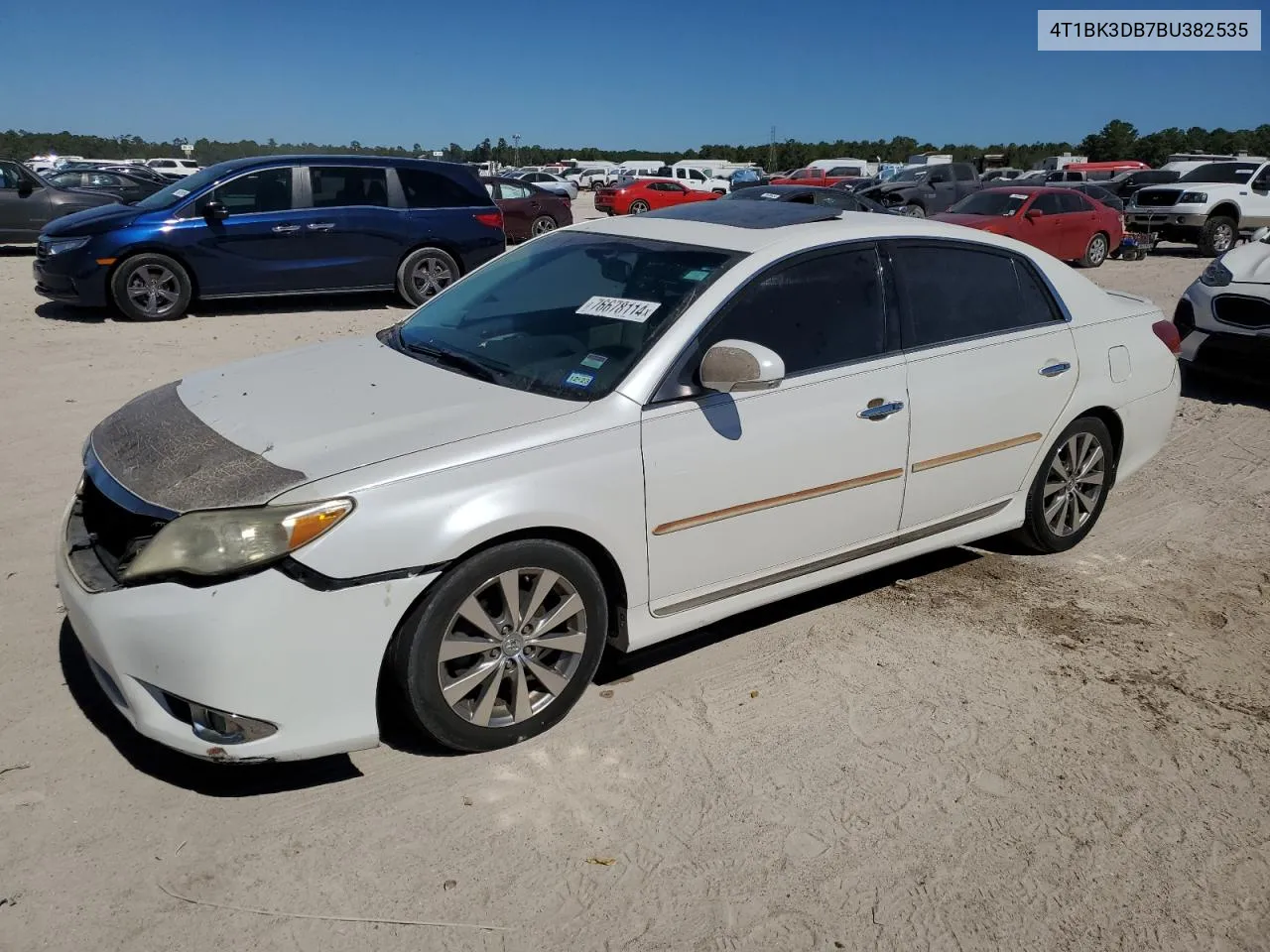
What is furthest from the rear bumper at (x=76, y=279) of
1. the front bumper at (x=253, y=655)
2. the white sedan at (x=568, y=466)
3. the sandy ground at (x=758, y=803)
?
the front bumper at (x=253, y=655)

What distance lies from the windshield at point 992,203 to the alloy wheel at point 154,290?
1240cm

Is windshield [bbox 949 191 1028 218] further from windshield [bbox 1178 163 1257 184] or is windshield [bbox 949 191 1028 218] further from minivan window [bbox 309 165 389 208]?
minivan window [bbox 309 165 389 208]

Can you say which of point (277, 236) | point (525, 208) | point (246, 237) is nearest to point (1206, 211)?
point (525, 208)

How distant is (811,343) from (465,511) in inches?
61.3

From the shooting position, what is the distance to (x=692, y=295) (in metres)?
3.74

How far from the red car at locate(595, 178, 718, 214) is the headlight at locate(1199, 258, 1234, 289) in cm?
2312

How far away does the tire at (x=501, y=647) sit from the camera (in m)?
3.09

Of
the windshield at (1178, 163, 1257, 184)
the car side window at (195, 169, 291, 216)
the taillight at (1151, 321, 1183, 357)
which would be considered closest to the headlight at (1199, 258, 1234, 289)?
the taillight at (1151, 321, 1183, 357)

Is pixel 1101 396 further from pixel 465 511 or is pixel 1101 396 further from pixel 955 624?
pixel 465 511

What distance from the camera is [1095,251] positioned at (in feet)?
62.0

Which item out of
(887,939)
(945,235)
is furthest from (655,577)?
(945,235)

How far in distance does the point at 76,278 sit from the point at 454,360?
306 inches

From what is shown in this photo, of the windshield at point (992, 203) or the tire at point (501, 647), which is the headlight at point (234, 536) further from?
the windshield at point (992, 203)

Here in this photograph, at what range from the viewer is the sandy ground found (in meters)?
2.71
